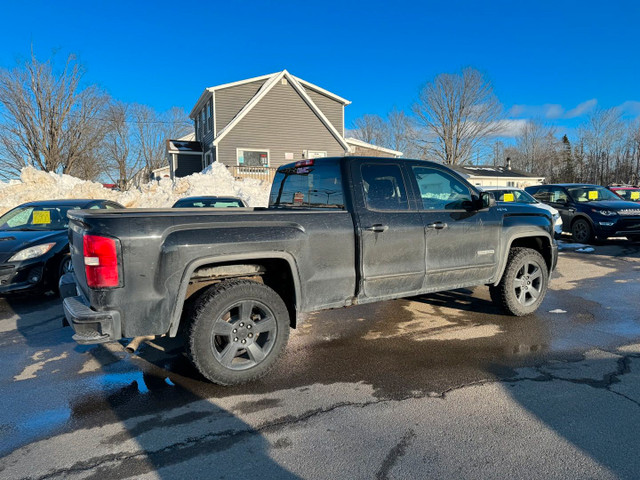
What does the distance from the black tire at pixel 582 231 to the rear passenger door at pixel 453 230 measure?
28.1 feet

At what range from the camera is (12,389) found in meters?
3.52

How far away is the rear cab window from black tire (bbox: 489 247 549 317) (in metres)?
2.47

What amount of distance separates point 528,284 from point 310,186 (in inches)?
122

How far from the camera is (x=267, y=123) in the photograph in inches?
945

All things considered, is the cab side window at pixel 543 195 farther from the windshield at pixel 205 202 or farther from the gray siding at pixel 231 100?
the gray siding at pixel 231 100

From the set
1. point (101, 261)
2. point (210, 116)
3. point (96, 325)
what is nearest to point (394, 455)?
point (96, 325)

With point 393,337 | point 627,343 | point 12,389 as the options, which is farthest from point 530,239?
point 12,389

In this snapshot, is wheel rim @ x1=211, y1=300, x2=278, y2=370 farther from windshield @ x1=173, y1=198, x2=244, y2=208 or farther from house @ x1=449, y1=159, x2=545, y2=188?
house @ x1=449, y1=159, x2=545, y2=188

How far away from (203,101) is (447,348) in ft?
80.9

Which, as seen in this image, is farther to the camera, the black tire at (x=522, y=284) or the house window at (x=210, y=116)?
the house window at (x=210, y=116)

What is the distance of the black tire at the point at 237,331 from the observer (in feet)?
10.9

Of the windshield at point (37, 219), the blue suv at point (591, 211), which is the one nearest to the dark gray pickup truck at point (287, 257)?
the windshield at point (37, 219)

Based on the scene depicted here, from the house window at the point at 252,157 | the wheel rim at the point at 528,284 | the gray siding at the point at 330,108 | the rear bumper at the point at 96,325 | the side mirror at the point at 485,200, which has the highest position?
the gray siding at the point at 330,108

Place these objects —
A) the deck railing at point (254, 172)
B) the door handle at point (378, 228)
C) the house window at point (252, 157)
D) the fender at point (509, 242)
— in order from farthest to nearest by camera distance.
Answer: the house window at point (252, 157)
the deck railing at point (254, 172)
the fender at point (509, 242)
the door handle at point (378, 228)
